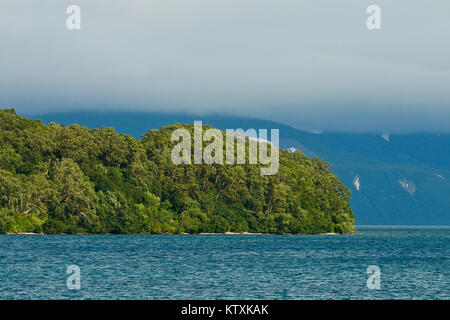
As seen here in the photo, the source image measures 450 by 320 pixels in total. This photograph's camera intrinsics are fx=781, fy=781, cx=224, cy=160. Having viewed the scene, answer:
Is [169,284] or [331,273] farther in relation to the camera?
[331,273]

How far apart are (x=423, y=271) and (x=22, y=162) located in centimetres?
12600

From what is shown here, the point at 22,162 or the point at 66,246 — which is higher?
the point at 22,162

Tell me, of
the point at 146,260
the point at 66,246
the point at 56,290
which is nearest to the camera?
the point at 56,290

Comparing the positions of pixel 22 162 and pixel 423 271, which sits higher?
pixel 22 162

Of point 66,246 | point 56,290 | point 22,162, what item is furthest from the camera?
point 22,162

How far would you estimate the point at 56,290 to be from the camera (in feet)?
228
